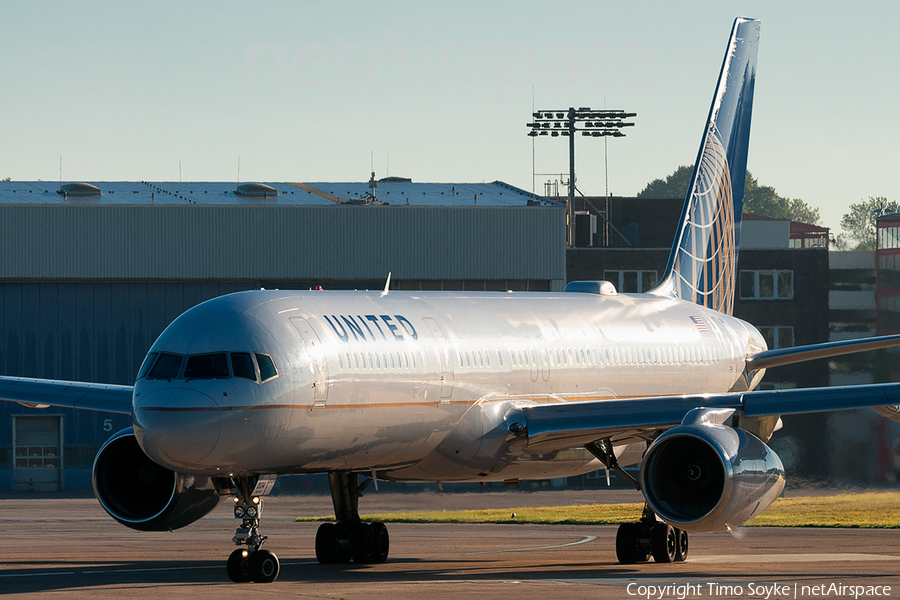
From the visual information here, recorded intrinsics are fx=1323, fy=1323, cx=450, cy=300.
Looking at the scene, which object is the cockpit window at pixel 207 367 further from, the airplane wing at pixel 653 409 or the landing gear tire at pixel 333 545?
the airplane wing at pixel 653 409

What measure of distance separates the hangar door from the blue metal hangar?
2.1 inches

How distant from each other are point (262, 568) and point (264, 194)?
4208 centimetres

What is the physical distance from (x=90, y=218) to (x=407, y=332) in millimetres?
35971

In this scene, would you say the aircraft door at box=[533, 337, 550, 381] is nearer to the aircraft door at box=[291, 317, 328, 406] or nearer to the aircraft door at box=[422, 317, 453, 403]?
the aircraft door at box=[422, 317, 453, 403]

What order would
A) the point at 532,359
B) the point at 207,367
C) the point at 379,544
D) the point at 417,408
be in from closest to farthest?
the point at 207,367
the point at 417,408
the point at 379,544
the point at 532,359

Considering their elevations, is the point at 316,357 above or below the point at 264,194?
below

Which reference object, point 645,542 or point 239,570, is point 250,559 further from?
point 645,542

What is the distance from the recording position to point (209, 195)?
202 feet

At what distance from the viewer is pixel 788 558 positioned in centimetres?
2647

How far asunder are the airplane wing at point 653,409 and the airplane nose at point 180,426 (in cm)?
750

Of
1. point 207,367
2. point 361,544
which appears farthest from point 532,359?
point 207,367

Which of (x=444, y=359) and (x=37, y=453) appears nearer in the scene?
(x=444, y=359)

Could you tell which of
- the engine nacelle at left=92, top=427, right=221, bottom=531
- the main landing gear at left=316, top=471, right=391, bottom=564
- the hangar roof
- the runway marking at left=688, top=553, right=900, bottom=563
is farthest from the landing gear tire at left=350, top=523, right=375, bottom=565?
the hangar roof

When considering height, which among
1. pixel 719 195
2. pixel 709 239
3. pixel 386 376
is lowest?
pixel 386 376
